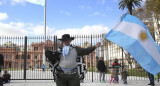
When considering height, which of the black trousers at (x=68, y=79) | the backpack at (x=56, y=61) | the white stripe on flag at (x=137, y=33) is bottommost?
the black trousers at (x=68, y=79)

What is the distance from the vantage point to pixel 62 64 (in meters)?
3.79

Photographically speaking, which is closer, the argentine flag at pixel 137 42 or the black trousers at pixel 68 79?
the black trousers at pixel 68 79

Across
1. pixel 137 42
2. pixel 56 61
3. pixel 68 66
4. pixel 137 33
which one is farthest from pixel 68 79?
pixel 137 33

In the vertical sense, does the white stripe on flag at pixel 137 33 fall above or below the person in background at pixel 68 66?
above

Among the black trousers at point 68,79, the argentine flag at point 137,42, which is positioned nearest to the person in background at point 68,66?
the black trousers at point 68,79

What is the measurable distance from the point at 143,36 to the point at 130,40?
18.0 inches

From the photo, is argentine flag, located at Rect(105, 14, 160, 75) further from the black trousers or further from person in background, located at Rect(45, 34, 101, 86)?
the black trousers

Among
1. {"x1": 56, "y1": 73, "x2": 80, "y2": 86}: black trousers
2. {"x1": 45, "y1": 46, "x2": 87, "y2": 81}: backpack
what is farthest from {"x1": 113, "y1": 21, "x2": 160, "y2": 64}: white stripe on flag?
{"x1": 56, "y1": 73, "x2": 80, "y2": 86}: black trousers

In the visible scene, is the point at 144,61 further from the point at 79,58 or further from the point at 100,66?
the point at 100,66

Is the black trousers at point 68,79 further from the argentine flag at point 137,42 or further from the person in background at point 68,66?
the argentine flag at point 137,42

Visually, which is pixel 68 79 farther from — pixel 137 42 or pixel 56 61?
pixel 137 42

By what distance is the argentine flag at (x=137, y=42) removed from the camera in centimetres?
556

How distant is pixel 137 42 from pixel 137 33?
33cm

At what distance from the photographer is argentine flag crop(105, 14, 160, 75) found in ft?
18.2
